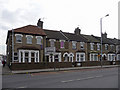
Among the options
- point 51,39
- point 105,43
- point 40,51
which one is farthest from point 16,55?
point 105,43

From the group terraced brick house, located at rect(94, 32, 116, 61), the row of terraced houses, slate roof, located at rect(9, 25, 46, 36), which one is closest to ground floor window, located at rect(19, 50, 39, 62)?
the row of terraced houses

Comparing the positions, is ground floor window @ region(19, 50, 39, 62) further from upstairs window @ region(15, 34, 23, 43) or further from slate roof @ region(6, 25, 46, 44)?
slate roof @ region(6, 25, 46, 44)

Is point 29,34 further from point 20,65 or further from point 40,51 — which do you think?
point 20,65

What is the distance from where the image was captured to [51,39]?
2814 cm

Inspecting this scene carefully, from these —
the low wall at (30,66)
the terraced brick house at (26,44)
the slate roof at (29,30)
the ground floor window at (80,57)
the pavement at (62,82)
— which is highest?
the slate roof at (29,30)

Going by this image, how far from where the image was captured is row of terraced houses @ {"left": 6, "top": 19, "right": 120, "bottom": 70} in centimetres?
2311

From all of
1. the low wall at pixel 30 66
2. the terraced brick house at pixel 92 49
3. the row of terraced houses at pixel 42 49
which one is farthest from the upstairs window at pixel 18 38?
the terraced brick house at pixel 92 49

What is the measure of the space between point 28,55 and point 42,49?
10.5 feet

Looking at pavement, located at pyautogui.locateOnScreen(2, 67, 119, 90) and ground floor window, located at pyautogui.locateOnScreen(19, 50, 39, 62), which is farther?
ground floor window, located at pyautogui.locateOnScreen(19, 50, 39, 62)

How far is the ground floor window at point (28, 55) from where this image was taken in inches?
939

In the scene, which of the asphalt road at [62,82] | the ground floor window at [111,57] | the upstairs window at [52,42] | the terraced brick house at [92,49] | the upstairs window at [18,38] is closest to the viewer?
the asphalt road at [62,82]

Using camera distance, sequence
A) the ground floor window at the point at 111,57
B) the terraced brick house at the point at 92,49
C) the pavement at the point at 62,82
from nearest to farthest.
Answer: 1. the pavement at the point at 62,82
2. the terraced brick house at the point at 92,49
3. the ground floor window at the point at 111,57

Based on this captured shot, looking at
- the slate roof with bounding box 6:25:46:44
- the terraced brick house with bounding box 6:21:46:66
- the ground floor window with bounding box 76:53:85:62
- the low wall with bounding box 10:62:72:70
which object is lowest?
the low wall with bounding box 10:62:72:70

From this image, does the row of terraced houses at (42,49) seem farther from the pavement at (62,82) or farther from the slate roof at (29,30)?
the pavement at (62,82)
